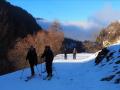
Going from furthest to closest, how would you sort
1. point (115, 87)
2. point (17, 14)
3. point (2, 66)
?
point (17, 14) → point (2, 66) → point (115, 87)

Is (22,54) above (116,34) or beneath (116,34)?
beneath

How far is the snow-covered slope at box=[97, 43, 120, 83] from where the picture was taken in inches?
863

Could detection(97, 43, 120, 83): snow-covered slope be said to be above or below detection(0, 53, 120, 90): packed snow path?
above

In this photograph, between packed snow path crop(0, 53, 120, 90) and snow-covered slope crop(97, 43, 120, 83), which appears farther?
snow-covered slope crop(97, 43, 120, 83)

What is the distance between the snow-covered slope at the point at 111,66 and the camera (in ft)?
71.9

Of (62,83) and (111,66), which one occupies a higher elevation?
(111,66)

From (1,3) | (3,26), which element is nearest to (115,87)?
(3,26)

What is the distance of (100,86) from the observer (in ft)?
66.9

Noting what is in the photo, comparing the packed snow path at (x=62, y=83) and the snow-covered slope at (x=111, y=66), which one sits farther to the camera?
the snow-covered slope at (x=111, y=66)

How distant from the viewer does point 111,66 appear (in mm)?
25344

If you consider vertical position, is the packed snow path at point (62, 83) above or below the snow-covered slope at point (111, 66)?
below

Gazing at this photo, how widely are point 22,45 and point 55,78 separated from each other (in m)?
85.4

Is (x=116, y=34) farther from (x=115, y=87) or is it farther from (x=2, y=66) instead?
(x=2, y=66)

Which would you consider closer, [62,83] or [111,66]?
[62,83]
